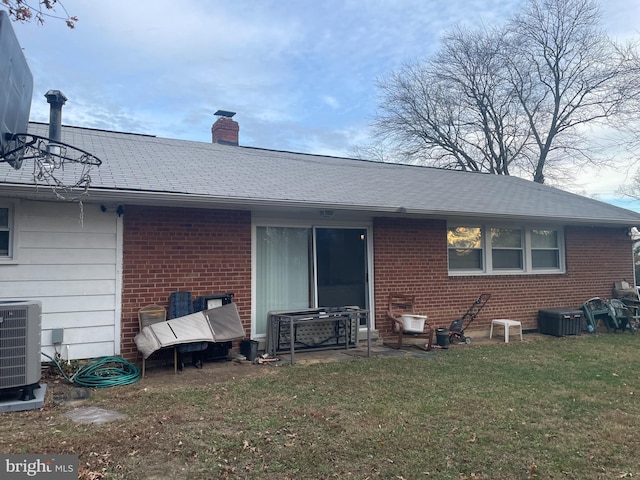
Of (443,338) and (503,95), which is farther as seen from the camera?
(503,95)

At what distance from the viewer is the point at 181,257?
694 cm

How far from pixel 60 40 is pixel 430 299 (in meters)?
7.53

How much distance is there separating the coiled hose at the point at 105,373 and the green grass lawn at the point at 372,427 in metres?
0.26

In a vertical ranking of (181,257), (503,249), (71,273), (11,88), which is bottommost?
(71,273)

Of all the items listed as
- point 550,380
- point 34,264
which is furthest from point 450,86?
point 34,264

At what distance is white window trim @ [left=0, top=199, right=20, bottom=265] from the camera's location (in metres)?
5.95

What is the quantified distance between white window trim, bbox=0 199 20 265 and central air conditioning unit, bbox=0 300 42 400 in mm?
1463

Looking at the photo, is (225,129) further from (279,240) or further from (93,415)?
(93,415)

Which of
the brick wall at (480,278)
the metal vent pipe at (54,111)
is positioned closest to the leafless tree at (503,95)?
the brick wall at (480,278)

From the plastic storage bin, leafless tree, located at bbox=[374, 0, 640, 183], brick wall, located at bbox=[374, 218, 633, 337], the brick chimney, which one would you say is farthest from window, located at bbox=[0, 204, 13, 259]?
leafless tree, located at bbox=[374, 0, 640, 183]

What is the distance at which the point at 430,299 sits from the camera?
911 centimetres

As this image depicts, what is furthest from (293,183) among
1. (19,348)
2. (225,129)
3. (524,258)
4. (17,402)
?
(524,258)

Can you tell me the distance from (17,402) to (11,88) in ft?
10.2

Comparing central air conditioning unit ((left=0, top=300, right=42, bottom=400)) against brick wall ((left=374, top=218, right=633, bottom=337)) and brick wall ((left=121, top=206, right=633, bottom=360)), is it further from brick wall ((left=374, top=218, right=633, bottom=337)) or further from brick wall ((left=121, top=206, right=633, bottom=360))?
brick wall ((left=374, top=218, right=633, bottom=337))
